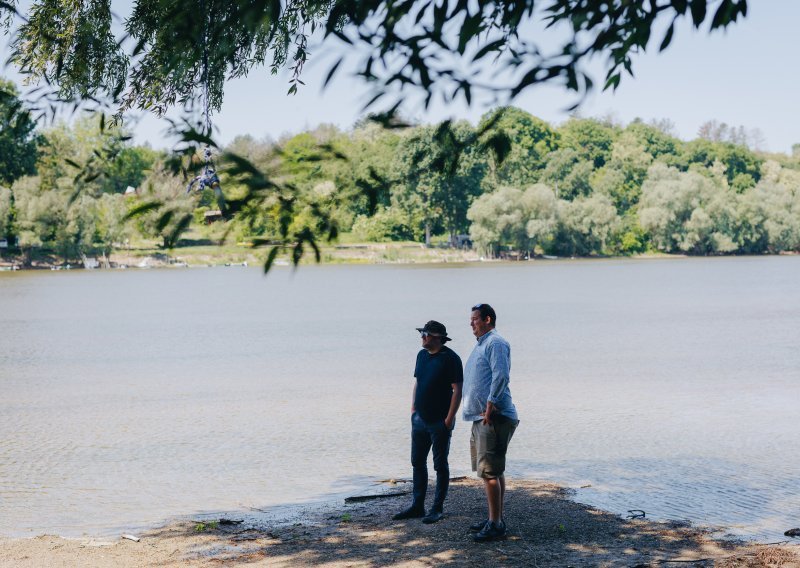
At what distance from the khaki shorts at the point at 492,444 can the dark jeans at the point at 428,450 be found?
0.59m

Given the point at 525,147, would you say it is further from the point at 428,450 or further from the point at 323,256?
the point at 428,450

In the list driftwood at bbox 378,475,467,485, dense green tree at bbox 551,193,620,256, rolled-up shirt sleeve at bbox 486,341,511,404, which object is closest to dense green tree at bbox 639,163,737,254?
dense green tree at bbox 551,193,620,256

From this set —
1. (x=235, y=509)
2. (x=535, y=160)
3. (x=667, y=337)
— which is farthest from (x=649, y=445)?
(x=535, y=160)

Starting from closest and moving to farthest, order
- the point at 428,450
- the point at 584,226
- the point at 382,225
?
the point at 428,450 → the point at 584,226 → the point at 382,225

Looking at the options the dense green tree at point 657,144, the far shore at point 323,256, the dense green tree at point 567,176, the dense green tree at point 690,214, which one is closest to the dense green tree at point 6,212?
the far shore at point 323,256

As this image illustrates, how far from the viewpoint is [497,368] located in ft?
25.8

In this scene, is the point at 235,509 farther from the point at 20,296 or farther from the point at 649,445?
the point at 20,296

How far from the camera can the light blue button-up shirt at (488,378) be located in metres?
7.86

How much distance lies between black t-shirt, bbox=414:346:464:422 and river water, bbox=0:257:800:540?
305 cm

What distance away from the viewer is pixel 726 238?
111188 mm

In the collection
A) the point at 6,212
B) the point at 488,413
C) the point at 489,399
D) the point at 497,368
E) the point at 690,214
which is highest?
the point at 690,214

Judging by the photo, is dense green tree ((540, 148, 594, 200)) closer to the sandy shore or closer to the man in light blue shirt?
the sandy shore

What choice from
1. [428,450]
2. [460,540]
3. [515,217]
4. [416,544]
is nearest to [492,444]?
[428,450]

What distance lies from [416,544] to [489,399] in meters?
1.53
